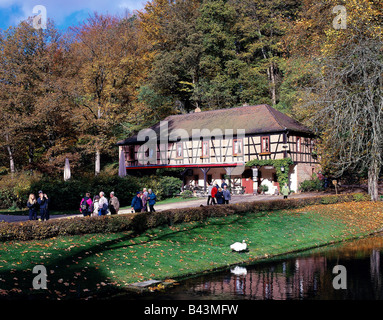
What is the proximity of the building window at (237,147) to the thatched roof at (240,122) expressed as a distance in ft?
3.02

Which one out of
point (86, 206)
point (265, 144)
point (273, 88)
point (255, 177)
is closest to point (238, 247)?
point (86, 206)

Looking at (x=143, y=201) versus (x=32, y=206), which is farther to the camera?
(x=143, y=201)

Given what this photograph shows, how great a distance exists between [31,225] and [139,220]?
447 cm

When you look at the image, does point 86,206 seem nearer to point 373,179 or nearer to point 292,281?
point 292,281

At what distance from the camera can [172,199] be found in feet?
127

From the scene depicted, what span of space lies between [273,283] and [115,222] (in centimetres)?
752

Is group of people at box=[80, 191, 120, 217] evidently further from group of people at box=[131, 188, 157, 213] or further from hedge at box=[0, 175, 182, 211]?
hedge at box=[0, 175, 182, 211]

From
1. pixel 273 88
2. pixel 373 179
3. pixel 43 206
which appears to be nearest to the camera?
pixel 43 206

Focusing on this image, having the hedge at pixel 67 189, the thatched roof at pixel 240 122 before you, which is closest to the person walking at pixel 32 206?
the hedge at pixel 67 189

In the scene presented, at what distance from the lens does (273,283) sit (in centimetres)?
1157

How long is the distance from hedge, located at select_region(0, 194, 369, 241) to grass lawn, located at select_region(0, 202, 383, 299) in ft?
1.14

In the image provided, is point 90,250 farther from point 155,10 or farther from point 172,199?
point 155,10

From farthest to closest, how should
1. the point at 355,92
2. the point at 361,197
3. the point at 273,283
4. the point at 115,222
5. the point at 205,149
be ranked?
the point at 205,149 < the point at 361,197 < the point at 355,92 < the point at 115,222 < the point at 273,283
